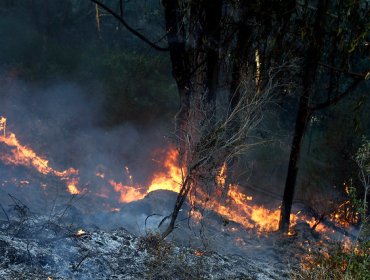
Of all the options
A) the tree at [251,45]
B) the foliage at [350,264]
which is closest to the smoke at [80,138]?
the tree at [251,45]

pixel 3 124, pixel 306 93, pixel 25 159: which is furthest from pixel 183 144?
pixel 3 124

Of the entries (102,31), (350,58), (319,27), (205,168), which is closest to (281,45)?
(319,27)

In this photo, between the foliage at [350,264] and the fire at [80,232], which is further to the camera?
the fire at [80,232]

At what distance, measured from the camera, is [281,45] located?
9031 millimetres

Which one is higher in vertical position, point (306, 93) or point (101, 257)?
point (306, 93)

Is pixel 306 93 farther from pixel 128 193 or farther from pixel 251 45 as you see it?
pixel 128 193

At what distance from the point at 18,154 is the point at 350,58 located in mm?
8727

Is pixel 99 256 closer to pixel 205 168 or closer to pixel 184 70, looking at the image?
pixel 205 168

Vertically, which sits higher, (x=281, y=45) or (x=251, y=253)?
(x=281, y=45)

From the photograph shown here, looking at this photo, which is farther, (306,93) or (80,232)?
(306,93)

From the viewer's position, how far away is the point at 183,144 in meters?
10.0

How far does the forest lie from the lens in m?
6.75

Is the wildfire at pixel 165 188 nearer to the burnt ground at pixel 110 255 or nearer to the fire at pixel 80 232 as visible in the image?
the burnt ground at pixel 110 255

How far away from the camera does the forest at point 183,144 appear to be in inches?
266
